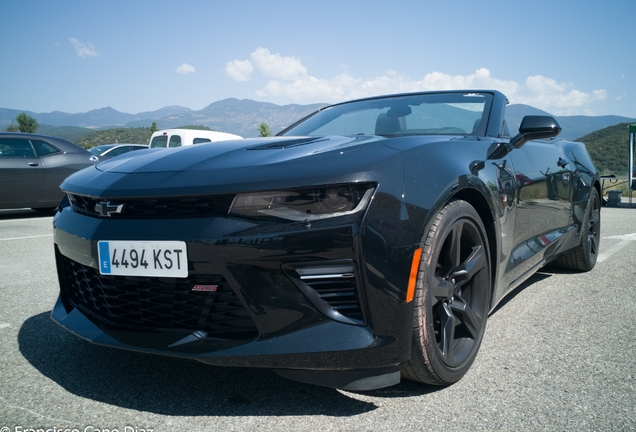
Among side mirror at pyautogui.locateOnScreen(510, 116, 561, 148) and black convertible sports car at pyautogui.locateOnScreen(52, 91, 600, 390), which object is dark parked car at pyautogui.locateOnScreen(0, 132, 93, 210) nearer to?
black convertible sports car at pyautogui.locateOnScreen(52, 91, 600, 390)

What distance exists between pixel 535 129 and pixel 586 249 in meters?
1.72

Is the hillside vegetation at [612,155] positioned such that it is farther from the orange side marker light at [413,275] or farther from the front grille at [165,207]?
the front grille at [165,207]

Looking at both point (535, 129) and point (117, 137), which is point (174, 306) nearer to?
point (535, 129)

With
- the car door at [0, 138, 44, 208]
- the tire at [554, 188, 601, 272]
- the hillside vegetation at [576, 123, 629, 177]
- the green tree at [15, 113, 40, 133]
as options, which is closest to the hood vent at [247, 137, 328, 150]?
the tire at [554, 188, 601, 272]

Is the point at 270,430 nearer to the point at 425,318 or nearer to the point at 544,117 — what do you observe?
the point at 425,318

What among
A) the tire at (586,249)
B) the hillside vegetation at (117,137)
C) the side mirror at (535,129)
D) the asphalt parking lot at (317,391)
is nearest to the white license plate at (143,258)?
the asphalt parking lot at (317,391)

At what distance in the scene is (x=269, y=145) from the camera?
207cm

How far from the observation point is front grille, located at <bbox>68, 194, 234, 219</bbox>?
1602mm

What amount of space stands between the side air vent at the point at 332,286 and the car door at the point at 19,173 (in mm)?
7513

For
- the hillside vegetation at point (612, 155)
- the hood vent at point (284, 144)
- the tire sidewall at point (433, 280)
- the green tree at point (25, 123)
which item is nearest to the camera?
the tire sidewall at point (433, 280)

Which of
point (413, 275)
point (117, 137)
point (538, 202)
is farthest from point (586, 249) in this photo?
point (117, 137)

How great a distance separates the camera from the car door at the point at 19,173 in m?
7.49

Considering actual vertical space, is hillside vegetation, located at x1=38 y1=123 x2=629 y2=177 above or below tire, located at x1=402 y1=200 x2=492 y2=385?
below

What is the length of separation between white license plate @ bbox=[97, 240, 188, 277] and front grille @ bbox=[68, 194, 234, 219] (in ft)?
0.34
